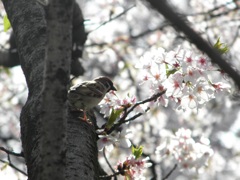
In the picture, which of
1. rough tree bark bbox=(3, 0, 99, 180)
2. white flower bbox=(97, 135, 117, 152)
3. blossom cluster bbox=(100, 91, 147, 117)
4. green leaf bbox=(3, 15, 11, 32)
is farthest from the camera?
green leaf bbox=(3, 15, 11, 32)

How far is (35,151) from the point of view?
6.49ft

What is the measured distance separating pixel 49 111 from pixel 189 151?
7.95 feet

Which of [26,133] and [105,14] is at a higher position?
[26,133]

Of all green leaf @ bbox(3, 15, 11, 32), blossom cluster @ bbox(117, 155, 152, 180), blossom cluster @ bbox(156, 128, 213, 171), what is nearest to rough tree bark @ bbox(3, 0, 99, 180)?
green leaf @ bbox(3, 15, 11, 32)

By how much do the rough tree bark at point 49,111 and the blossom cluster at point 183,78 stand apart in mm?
689

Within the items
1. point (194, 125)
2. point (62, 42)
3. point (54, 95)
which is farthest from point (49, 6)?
point (194, 125)

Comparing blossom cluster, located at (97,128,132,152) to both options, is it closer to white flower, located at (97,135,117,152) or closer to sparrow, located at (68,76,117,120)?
white flower, located at (97,135,117,152)

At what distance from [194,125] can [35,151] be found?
35.3ft

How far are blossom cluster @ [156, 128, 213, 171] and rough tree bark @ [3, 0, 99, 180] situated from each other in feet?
4.74

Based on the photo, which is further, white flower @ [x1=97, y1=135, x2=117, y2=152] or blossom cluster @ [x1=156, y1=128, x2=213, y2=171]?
blossom cluster @ [x1=156, y1=128, x2=213, y2=171]

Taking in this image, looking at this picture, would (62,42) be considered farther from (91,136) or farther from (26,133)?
(91,136)

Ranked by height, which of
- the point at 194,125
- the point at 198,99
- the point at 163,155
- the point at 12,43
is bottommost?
the point at 194,125

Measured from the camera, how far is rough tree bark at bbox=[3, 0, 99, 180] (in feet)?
4.82

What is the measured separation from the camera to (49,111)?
147 centimetres
